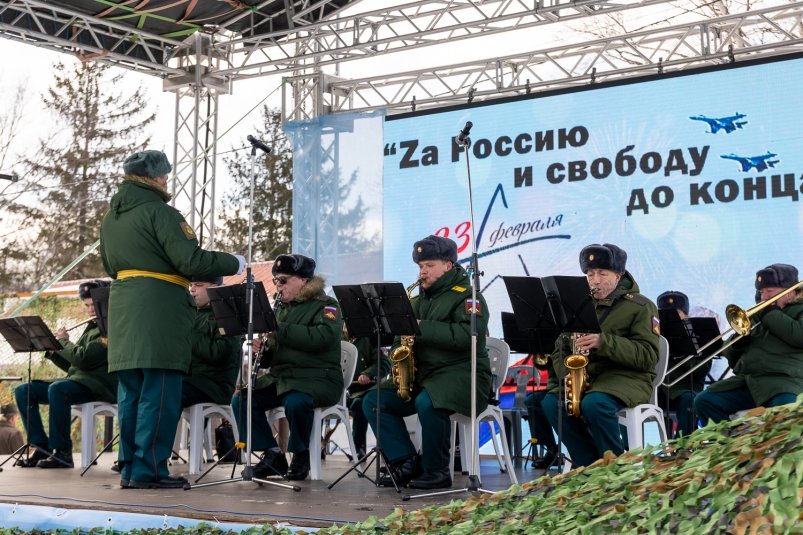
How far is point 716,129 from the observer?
387 inches

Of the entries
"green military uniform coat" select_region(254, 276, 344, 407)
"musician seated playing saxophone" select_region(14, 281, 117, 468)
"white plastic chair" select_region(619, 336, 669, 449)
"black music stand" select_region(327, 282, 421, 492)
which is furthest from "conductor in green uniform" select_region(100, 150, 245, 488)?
"white plastic chair" select_region(619, 336, 669, 449)

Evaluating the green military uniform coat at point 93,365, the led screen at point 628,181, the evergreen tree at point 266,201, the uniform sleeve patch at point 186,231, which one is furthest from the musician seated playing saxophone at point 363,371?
the evergreen tree at point 266,201

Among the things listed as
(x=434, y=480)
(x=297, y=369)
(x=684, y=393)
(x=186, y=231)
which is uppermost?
(x=186, y=231)

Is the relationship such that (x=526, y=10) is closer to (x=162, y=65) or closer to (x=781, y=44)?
(x=781, y=44)

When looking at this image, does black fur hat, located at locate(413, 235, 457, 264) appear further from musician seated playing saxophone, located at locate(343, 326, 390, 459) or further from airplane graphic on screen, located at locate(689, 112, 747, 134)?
airplane graphic on screen, located at locate(689, 112, 747, 134)

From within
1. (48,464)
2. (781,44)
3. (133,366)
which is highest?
(781,44)

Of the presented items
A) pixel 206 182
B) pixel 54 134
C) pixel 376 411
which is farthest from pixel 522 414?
pixel 54 134

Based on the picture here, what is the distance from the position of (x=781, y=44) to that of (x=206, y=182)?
6.20 metres

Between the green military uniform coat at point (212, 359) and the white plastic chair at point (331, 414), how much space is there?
18.3 inches

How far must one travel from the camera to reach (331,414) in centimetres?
741

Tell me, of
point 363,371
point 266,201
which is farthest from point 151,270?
point 266,201

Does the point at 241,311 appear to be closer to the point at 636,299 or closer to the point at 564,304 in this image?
the point at 564,304

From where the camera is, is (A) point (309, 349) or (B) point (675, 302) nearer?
(A) point (309, 349)

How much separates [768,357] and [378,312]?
2517 millimetres
